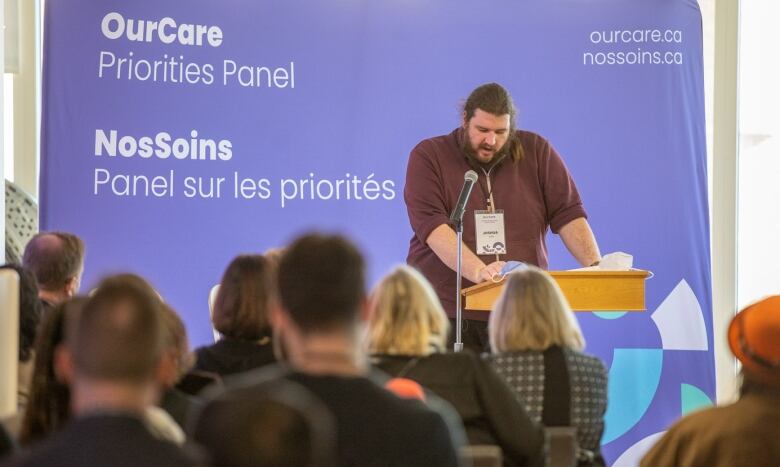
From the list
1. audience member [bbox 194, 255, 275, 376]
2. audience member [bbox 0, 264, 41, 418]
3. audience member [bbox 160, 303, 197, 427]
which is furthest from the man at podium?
audience member [bbox 160, 303, 197, 427]

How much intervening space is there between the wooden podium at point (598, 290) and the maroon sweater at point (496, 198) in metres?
0.52

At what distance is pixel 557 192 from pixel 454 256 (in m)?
0.76

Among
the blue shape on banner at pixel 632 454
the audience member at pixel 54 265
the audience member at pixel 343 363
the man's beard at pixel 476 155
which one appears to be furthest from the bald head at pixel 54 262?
the blue shape on banner at pixel 632 454

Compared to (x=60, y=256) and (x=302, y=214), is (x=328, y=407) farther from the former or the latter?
(x=302, y=214)

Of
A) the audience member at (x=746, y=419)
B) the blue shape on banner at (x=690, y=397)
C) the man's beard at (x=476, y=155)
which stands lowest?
the blue shape on banner at (x=690, y=397)

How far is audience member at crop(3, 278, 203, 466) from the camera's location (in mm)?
1483

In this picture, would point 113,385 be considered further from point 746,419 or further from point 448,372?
point 448,372

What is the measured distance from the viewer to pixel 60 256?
4402 mm

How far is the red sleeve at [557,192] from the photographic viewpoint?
5.78 meters

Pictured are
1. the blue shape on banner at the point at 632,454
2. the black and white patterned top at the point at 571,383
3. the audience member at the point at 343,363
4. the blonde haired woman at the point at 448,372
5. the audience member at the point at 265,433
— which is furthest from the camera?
the blue shape on banner at the point at 632,454

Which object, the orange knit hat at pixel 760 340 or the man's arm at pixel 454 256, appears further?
the man's arm at pixel 454 256

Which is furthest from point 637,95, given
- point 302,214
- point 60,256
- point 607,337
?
point 60,256

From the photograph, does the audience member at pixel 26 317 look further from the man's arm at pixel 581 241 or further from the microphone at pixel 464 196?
the man's arm at pixel 581 241

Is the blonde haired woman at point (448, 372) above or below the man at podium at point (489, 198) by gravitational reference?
below
